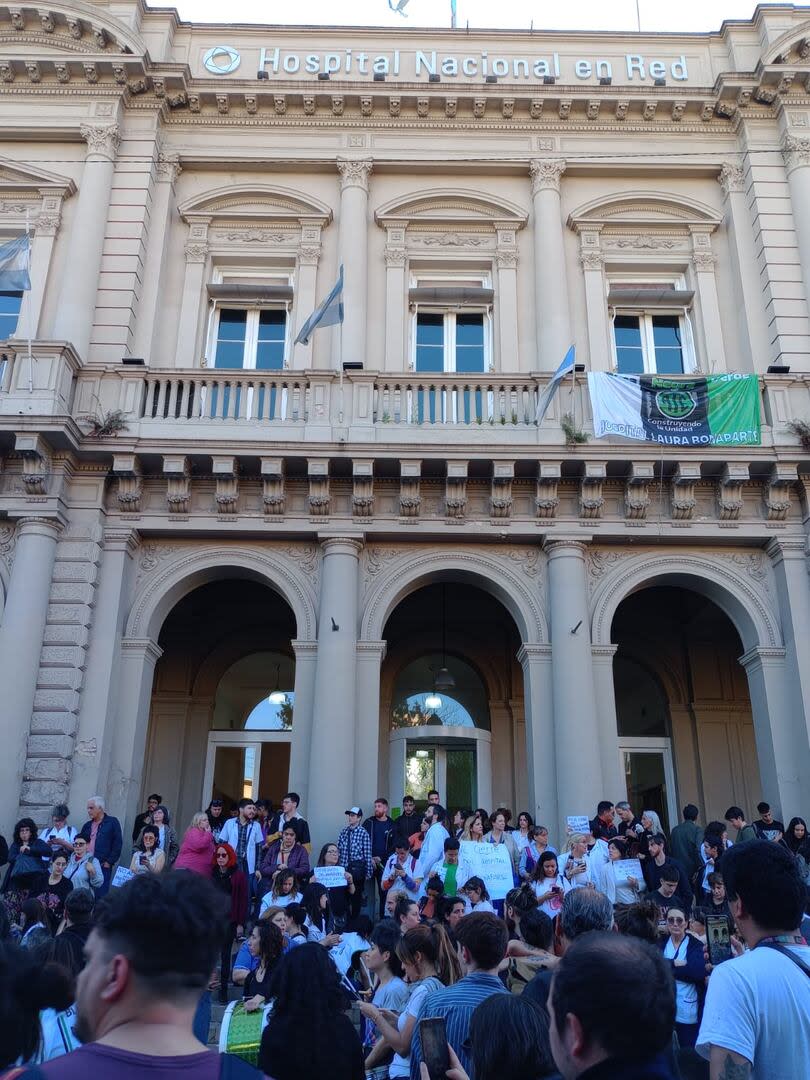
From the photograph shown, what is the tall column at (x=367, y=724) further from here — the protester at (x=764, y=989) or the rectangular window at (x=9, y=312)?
the protester at (x=764, y=989)

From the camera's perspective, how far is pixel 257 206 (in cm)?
1758

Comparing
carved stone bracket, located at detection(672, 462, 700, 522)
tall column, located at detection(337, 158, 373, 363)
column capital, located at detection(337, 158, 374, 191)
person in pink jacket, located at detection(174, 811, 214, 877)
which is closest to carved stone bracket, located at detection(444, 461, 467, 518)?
tall column, located at detection(337, 158, 373, 363)

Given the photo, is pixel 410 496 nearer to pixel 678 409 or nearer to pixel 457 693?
pixel 678 409

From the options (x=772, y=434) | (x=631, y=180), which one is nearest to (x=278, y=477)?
(x=772, y=434)

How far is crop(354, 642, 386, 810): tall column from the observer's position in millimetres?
13367

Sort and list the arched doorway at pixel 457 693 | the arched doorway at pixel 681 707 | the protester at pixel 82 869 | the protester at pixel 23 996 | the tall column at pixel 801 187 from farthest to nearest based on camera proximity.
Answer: the arched doorway at pixel 681 707 < the arched doorway at pixel 457 693 < the tall column at pixel 801 187 < the protester at pixel 82 869 < the protester at pixel 23 996

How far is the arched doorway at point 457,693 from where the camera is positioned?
1641 cm

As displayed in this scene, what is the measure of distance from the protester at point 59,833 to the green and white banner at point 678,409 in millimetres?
9653

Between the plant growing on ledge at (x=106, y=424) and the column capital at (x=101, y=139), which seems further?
the column capital at (x=101, y=139)

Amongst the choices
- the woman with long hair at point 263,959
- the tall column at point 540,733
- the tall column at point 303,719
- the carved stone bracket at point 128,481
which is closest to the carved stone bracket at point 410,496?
the tall column at point 303,719

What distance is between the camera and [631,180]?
17781 millimetres

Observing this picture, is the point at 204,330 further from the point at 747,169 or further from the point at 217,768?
the point at 747,169

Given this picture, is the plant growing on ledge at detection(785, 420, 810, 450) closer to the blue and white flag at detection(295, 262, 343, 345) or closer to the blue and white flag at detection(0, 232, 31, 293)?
the blue and white flag at detection(295, 262, 343, 345)

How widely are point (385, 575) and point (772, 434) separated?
6.74m
